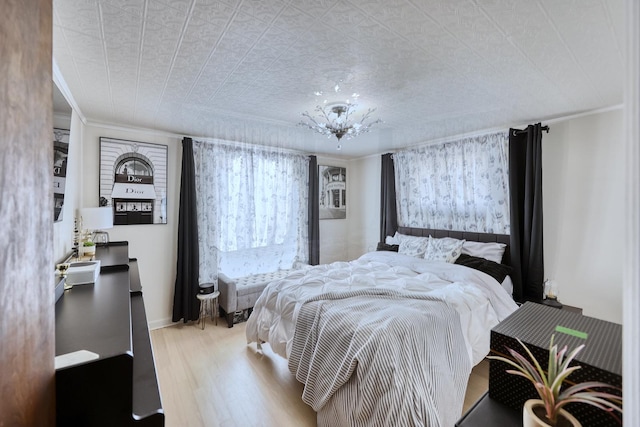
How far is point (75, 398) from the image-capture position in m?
0.81

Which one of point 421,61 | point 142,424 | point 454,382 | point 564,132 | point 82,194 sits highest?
point 421,61

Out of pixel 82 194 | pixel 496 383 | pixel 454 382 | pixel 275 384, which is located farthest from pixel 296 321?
pixel 82 194

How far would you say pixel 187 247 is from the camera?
11.3 ft

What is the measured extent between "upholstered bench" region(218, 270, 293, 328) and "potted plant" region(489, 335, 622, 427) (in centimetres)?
326

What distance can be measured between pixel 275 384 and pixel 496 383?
2.02 metres

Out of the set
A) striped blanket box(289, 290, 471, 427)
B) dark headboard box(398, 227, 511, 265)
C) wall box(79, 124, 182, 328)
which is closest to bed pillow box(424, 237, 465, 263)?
dark headboard box(398, 227, 511, 265)

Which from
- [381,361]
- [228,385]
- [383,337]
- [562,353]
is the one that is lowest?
[228,385]

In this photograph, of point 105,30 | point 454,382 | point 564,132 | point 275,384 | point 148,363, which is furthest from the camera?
point 564,132

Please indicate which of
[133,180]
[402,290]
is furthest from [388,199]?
[133,180]

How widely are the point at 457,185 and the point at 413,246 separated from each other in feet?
3.17

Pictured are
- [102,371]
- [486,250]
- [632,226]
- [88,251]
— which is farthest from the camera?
[486,250]

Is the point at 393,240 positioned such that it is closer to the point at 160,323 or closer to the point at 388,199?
the point at 388,199

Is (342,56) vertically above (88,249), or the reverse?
(342,56)

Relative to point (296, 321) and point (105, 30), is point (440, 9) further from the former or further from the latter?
point (296, 321)
